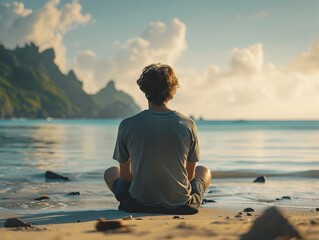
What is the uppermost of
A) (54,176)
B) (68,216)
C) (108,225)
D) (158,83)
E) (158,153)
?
(158,83)

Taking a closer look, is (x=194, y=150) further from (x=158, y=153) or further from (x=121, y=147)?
(x=121, y=147)

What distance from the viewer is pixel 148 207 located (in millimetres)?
7336

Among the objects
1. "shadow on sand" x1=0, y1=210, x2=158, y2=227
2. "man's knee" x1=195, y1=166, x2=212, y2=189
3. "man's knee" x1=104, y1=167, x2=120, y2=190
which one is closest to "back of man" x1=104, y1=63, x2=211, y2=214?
"shadow on sand" x1=0, y1=210, x2=158, y2=227

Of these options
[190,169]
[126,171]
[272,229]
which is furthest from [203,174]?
[272,229]

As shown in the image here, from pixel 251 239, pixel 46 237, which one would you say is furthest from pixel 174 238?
pixel 46 237

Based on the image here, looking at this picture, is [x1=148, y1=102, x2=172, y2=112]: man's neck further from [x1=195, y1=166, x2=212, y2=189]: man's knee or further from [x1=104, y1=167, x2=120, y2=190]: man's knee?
[x1=195, y1=166, x2=212, y2=189]: man's knee

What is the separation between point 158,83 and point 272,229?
323 cm

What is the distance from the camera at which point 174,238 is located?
4500 millimetres

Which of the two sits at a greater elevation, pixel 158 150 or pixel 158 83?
pixel 158 83

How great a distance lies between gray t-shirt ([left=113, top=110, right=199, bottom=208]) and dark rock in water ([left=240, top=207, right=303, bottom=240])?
9.49ft

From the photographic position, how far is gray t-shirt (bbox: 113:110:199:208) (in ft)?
22.8

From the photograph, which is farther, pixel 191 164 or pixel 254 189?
pixel 254 189

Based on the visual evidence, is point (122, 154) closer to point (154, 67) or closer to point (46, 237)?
point (154, 67)

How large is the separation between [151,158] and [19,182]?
26.7ft
